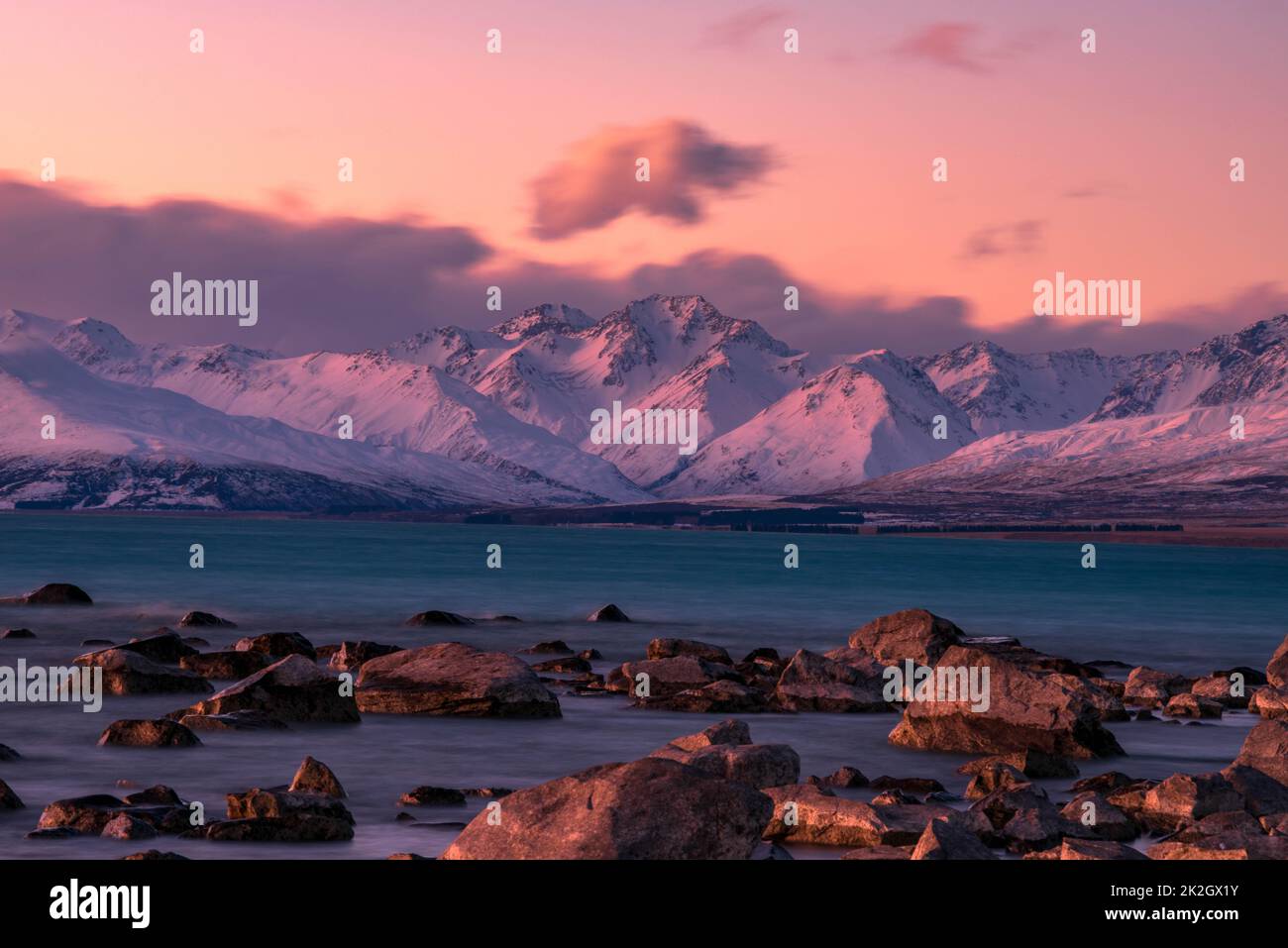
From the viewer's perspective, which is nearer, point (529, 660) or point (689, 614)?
point (529, 660)

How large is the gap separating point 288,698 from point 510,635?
38.5m

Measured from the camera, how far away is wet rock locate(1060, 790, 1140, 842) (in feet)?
82.1

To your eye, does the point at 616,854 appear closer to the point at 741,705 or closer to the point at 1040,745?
the point at 1040,745

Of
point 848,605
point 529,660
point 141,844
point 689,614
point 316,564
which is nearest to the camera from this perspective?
point 141,844

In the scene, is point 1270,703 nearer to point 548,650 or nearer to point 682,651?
point 682,651

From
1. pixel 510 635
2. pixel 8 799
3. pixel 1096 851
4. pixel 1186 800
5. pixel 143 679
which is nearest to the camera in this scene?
pixel 1096 851

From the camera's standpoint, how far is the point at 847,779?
30.4 metres

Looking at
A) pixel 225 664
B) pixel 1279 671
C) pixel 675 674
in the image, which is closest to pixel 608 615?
pixel 225 664

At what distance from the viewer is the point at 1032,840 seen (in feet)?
78.9

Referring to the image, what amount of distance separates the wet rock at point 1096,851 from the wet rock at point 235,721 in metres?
20.3
